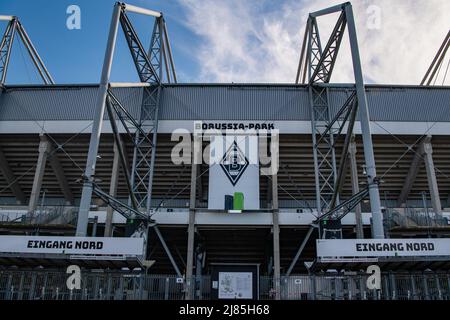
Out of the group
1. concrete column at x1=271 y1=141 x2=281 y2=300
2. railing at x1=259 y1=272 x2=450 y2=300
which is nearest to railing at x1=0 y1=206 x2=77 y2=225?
concrete column at x1=271 y1=141 x2=281 y2=300

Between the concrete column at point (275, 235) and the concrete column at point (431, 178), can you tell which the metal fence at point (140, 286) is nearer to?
the concrete column at point (275, 235)

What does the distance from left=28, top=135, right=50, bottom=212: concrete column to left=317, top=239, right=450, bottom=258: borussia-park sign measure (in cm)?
2149

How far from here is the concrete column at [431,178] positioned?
29078mm

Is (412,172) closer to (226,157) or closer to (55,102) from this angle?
(226,157)

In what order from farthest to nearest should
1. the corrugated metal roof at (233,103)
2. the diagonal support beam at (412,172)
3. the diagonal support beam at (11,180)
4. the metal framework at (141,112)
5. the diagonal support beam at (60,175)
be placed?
the diagonal support beam at (11,180) → the diagonal support beam at (60,175) → the corrugated metal roof at (233,103) → the diagonal support beam at (412,172) → the metal framework at (141,112)

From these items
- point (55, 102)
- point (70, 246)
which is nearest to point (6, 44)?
point (55, 102)

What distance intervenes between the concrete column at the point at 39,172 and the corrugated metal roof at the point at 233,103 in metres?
2.19

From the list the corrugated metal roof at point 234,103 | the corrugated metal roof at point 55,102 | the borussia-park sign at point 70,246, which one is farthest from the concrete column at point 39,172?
the borussia-park sign at point 70,246

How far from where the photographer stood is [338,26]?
27.4 meters

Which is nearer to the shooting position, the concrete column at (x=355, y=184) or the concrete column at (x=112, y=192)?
the concrete column at (x=355, y=184)

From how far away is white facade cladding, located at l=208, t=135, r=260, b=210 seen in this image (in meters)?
29.5
